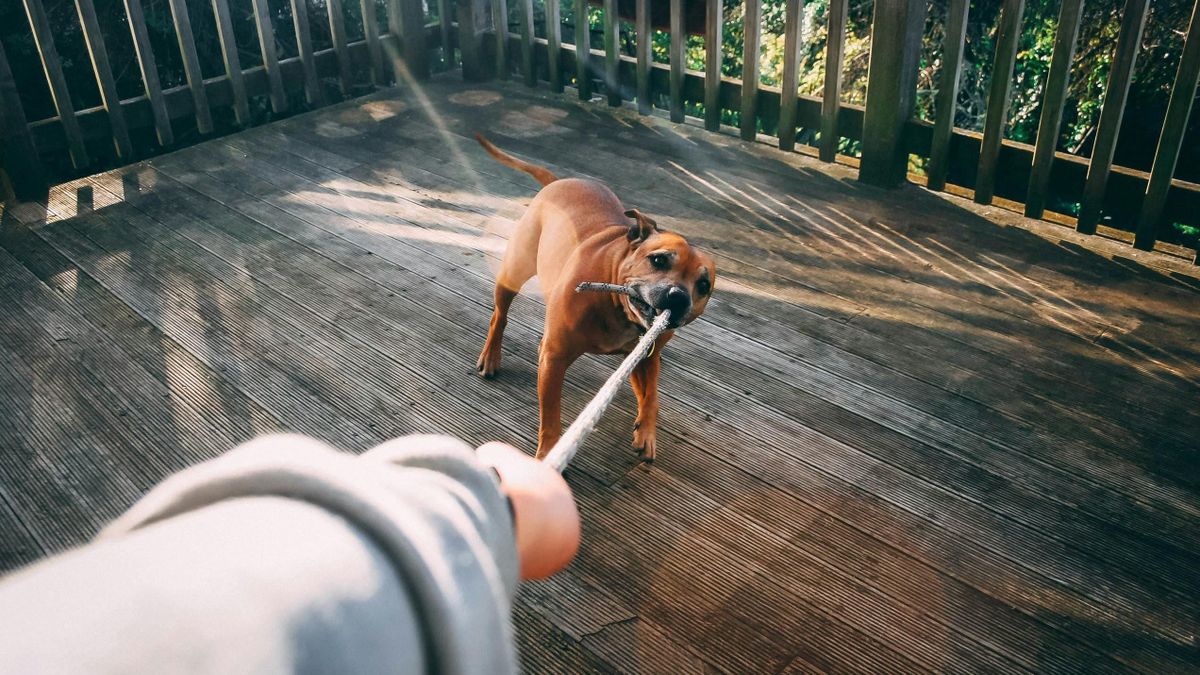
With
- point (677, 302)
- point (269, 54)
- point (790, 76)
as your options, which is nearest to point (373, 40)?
point (269, 54)

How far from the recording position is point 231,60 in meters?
5.61

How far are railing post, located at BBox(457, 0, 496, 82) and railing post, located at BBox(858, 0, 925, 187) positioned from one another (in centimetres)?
292

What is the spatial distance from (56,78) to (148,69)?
1.72 feet

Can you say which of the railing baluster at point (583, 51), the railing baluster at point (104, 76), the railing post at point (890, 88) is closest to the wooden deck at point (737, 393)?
the railing post at point (890, 88)

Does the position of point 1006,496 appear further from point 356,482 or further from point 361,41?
point 361,41

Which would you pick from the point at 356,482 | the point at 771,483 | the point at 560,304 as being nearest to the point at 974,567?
the point at 771,483

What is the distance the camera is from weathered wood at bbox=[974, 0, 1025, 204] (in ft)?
13.6

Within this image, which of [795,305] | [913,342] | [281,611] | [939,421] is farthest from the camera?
[795,305]

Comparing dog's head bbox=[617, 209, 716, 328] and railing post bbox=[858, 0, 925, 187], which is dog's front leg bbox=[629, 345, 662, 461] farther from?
railing post bbox=[858, 0, 925, 187]

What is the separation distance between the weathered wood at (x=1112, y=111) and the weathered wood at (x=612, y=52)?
2858mm

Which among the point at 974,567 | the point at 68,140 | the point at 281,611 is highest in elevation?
the point at 281,611

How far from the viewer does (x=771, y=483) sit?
2738 mm

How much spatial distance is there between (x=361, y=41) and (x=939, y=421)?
4.93m

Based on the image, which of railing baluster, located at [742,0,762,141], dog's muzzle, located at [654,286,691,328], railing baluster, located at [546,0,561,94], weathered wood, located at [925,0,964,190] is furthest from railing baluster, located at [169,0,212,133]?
dog's muzzle, located at [654,286,691,328]
